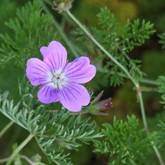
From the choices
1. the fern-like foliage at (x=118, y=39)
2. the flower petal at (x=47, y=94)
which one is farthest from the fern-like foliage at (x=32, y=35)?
the flower petal at (x=47, y=94)

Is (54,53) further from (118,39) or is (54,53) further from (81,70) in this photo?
(118,39)

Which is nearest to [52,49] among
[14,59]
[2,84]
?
[14,59]

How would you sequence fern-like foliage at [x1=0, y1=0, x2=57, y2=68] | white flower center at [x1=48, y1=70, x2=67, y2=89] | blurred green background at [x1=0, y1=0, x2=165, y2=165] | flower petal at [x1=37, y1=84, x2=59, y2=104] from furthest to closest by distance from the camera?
1. blurred green background at [x1=0, y1=0, x2=165, y2=165]
2. fern-like foliage at [x1=0, y1=0, x2=57, y2=68]
3. white flower center at [x1=48, y1=70, x2=67, y2=89]
4. flower petal at [x1=37, y1=84, x2=59, y2=104]

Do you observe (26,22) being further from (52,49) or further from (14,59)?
(52,49)

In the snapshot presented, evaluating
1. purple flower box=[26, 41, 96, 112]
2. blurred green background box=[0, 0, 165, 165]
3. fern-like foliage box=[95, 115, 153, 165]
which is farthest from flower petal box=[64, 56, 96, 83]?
blurred green background box=[0, 0, 165, 165]

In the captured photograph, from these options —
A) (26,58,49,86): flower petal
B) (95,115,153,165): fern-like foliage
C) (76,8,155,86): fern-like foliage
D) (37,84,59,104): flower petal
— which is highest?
(26,58,49,86): flower petal

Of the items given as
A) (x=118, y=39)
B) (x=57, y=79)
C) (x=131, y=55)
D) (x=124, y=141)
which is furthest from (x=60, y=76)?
(x=131, y=55)

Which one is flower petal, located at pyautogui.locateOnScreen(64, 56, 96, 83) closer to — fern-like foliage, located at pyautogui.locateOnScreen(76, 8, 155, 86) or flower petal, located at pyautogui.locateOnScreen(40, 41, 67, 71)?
flower petal, located at pyautogui.locateOnScreen(40, 41, 67, 71)

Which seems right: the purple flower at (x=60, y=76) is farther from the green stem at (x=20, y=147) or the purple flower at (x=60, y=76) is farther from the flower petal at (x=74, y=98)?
the green stem at (x=20, y=147)

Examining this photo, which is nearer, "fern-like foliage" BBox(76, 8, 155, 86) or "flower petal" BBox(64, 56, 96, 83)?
"flower petal" BBox(64, 56, 96, 83)
